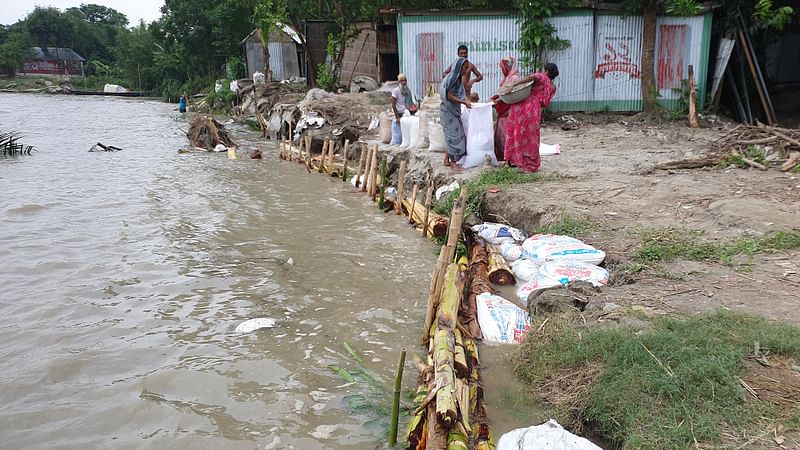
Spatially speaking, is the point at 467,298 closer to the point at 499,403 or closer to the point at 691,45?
the point at 499,403

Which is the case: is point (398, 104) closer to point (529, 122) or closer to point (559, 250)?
point (529, 122)

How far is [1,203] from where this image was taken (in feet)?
32.1

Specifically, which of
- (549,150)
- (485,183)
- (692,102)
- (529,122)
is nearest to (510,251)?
(485,183)

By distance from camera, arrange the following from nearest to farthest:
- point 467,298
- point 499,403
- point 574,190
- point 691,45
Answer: point 499,403 < point 467,298 < point 574,190 < point 691,45

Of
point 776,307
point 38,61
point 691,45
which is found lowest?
point 776,307

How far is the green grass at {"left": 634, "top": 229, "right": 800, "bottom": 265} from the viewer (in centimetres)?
443

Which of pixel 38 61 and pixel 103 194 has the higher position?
pixel 38 61

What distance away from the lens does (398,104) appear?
10.9m

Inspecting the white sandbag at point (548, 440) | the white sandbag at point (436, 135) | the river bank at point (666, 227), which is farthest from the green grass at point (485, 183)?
the white sandbag at point (548, 440)

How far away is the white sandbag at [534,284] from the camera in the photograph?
180 inches

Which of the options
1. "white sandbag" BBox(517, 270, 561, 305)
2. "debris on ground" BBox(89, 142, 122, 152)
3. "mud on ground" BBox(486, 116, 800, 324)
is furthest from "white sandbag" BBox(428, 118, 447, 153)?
"debris on ground" BBox(89, 142, 122, 152)

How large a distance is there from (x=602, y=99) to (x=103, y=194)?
10336mm

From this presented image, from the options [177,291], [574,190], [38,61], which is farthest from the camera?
[38,61]

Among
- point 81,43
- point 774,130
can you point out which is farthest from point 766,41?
point 81,43
